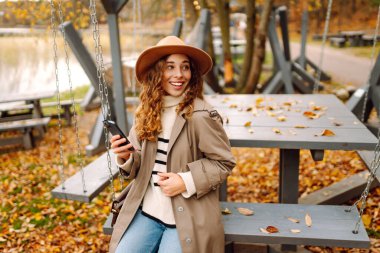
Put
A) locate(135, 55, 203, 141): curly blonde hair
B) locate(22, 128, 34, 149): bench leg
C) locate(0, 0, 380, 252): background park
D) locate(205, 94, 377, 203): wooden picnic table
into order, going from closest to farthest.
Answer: locate(135, 55, 203, 141): curly blonde hair, locate(0, 0, 380, 252): background park, locate(205, 94, 377, 203): wooden picnic table, locate(22, 128, 34, 149): bench leg

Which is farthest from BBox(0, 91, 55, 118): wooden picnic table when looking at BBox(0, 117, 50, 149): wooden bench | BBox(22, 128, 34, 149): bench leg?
BBox(22, 128, 34, 149): bench leg

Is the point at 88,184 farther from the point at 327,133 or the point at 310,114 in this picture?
the point at 310,114

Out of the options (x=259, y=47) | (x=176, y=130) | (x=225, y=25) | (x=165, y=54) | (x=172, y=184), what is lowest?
(x=172, y=184)

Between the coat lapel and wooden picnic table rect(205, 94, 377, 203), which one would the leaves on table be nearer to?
wooden picnic table rect(205, 94, 377, 203)

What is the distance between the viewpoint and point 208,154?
2131 mm

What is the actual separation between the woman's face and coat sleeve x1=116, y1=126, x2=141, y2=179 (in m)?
0.36

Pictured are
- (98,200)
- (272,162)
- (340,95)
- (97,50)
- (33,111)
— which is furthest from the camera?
(340,95)

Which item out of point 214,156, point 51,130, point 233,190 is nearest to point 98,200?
point 233,190

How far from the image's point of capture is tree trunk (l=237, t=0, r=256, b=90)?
704 centimetres

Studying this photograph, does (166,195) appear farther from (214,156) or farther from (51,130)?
(51,130)

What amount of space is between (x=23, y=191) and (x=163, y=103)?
3082 mm

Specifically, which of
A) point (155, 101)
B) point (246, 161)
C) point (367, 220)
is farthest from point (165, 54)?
point (246, 161)

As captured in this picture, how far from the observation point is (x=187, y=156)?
83.9 inches

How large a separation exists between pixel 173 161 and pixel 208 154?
8.0 inches
